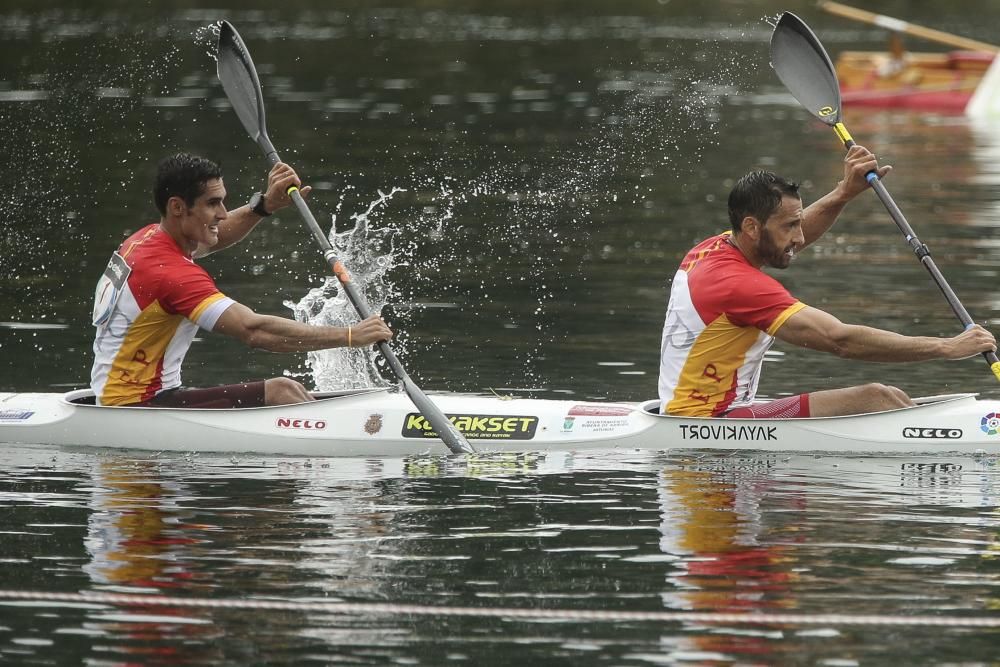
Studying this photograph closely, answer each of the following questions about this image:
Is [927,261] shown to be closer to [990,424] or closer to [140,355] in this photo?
[990,424]

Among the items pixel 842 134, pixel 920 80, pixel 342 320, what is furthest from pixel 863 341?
pixel 920 80

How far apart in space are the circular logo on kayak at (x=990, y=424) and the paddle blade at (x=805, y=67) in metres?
3.23

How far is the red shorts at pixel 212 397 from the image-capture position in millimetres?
11672

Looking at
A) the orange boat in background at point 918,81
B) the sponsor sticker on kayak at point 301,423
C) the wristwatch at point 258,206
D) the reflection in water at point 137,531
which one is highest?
the orange boat in background at point 918,81

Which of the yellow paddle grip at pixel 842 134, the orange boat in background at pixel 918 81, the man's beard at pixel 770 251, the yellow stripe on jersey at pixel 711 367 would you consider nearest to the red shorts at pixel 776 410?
the yellow stripe on jersey at pixel 711 367

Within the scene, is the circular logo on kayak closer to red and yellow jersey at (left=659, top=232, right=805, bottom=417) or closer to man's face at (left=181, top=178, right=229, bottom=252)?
red and yellow jersey at (left=659, top=232, right=805, bottom=417)

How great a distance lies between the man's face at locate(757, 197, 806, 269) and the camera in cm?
1067

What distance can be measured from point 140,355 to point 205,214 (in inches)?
42.5

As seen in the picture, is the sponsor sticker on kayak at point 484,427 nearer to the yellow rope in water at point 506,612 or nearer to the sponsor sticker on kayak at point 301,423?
the sponsor sticker on kayak at point 301,423

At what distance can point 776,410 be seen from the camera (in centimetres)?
1127

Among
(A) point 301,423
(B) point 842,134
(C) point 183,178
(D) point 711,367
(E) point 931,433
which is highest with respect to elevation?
(B) point 842,134

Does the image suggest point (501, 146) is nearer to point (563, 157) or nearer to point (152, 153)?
point (563, 157)

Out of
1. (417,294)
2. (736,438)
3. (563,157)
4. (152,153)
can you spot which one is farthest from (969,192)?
(736,438)

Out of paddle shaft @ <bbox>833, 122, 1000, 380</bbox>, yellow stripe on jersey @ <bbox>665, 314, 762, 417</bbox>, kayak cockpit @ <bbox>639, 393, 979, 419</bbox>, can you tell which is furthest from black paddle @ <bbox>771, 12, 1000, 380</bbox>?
yellow stripe on jersey @ <bbox>665, 314, 762, 417</bbox>
